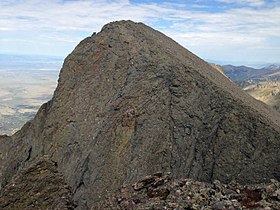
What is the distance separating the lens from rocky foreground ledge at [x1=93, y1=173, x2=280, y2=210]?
17516 millimetres

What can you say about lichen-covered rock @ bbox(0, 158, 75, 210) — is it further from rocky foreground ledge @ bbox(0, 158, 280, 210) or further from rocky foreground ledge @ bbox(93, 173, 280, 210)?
rocky foreground ledge @ bbox(93, 173, 280, 210)

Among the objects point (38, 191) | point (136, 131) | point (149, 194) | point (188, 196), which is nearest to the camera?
point (188, 196)

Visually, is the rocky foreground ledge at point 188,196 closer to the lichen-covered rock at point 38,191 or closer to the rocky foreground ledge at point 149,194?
the rocky foreground ledge at point 149,194

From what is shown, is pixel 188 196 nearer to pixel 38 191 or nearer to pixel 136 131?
pixel 136 131

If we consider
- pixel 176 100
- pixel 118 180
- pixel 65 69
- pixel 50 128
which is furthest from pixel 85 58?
pixel 118 180

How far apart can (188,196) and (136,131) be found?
9554 millimetres

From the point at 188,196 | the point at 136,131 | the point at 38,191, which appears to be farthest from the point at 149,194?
the point at 38,191

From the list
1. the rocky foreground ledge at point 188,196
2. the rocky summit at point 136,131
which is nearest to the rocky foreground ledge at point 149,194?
the rocky foreground ledge at point 188,196

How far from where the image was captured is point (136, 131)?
2759cm

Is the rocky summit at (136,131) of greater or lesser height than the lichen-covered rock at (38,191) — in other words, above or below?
above

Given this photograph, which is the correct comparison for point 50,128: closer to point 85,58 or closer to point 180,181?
point 85,58

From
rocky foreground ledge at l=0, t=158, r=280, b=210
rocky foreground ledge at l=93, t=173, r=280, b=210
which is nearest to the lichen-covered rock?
rocky foreground ledge at l=0, t=158, r=280, b=210

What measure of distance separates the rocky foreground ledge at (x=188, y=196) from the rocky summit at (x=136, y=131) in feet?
12.1

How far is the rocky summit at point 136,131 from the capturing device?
85.3 ft
